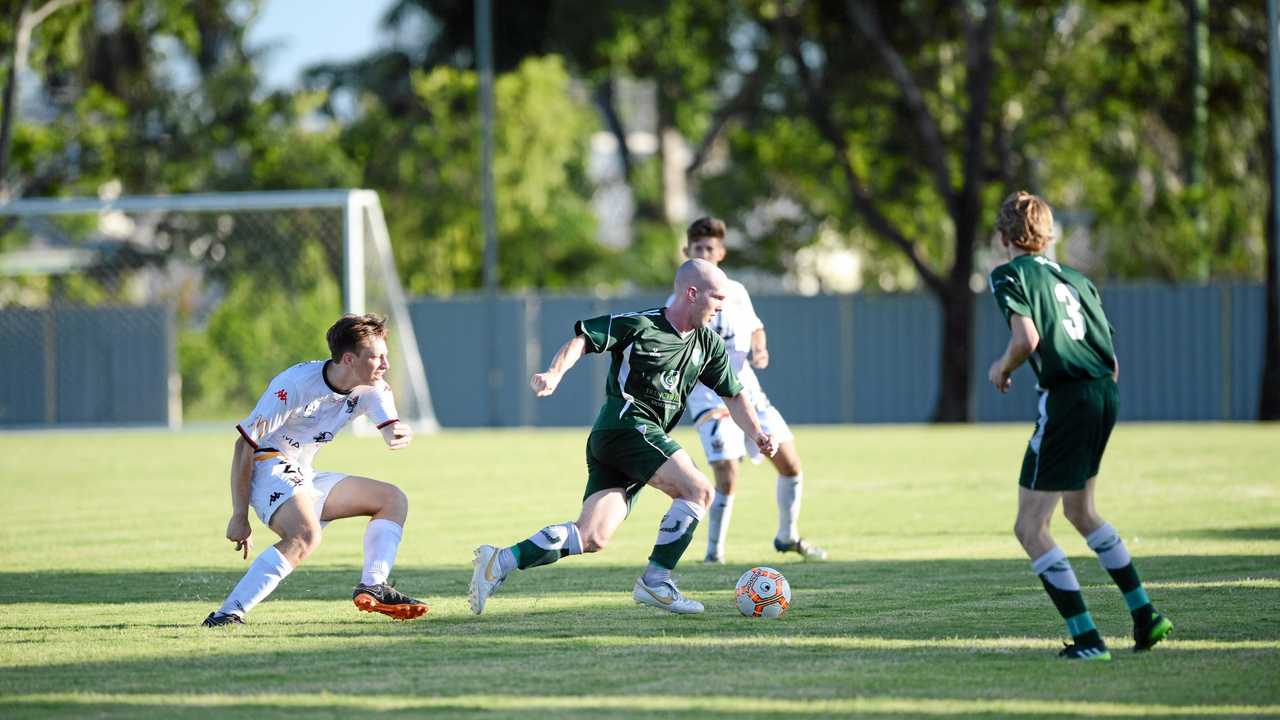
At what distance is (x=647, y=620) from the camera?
795 centimetres

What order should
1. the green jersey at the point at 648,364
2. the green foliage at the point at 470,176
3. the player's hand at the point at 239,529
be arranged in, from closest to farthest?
the player's hand at the point at 239,529
the green jersey at the point at 648,364
the green foliage at the point at 470,176

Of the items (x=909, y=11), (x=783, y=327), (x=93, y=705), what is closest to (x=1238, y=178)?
(x=909, y=11)

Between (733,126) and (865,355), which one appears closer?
(865,355)

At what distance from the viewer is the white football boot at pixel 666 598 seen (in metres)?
8.07

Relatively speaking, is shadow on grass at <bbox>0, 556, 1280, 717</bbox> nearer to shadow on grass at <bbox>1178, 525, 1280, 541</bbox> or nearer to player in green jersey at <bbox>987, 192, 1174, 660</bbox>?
player in green jersey at <bbox>987, 192, 1174, 660</bbox>

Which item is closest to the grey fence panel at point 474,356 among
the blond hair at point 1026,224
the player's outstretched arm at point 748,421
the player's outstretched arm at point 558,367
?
the player's outstretched arm at point 748,421

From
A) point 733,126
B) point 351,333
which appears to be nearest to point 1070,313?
point 351,333

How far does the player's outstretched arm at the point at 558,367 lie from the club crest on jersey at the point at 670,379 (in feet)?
1.77

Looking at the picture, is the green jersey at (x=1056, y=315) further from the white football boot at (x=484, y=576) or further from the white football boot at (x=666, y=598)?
the white football boot at (x=484, y=576)

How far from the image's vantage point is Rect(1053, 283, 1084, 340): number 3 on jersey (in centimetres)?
671

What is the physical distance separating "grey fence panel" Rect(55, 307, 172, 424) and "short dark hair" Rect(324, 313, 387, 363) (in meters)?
22.1

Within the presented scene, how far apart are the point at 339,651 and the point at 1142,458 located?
556 inches

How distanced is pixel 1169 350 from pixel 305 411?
2531 centimetres

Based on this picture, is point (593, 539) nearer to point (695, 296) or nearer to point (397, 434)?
point (397, 434)
